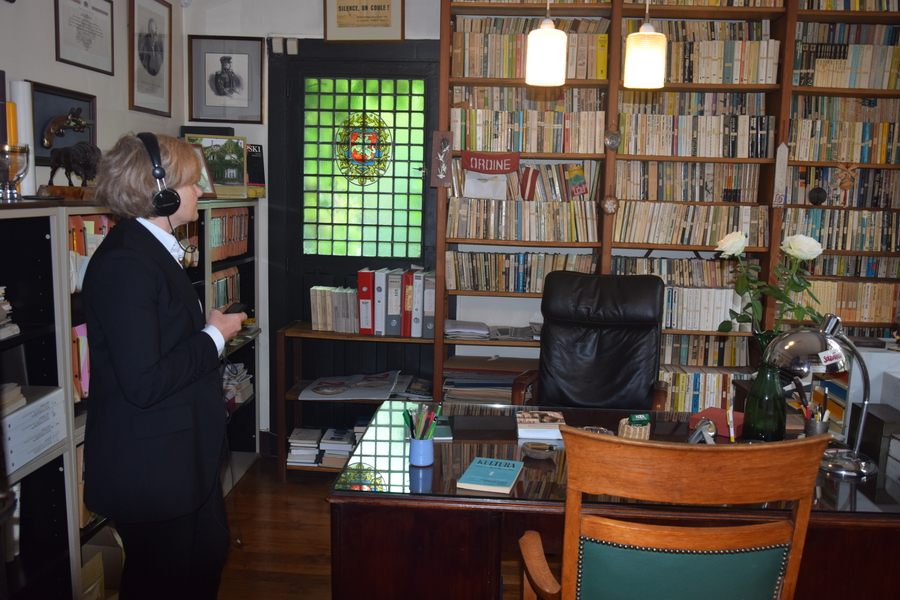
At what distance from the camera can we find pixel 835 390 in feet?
8.39

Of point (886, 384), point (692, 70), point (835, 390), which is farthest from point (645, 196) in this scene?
point (886, 384)

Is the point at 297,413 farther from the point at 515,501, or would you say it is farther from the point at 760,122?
the point at 760,122

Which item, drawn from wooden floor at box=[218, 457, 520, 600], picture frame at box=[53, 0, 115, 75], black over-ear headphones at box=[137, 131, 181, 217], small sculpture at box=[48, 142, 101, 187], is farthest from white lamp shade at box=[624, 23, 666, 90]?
picture frame at box=[53, 0, 115, 75]

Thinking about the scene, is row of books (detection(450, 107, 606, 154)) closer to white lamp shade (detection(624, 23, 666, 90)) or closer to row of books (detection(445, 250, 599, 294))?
row of books (detection(445, 250, 599, 294))

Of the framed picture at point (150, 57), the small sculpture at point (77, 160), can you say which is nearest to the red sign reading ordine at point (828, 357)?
the small sculpture at point (77, 160)

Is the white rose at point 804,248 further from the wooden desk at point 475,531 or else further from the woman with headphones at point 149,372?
the woman with headphones at point 149,372

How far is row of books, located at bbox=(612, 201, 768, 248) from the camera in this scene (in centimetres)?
356

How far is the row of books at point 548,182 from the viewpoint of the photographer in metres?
3.65

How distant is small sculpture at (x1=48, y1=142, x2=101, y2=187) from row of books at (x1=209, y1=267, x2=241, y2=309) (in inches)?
33.9

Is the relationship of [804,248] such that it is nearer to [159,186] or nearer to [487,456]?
[487,456]

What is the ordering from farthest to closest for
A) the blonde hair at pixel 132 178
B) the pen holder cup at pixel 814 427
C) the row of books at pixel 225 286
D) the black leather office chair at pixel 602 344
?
the row of books at pixel 225 286 → the black leather office chair at pixel 602 344 → the pen holder cup at pixel 814 427 → the blonde hair at pixel 132 178

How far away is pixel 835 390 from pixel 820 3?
2.00m

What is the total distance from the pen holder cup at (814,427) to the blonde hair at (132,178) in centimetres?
180

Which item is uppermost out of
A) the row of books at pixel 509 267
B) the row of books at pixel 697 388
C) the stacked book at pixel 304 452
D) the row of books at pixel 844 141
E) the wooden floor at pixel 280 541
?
the row of books at pixel 844 141
